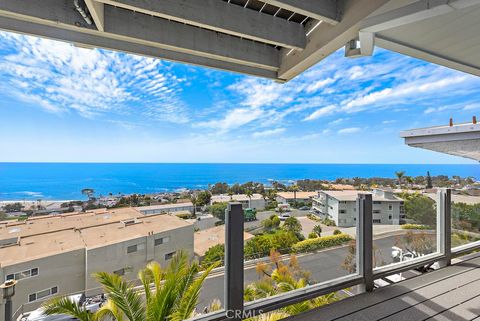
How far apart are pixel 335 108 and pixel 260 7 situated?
26.6 metres

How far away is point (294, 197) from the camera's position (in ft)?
10.5

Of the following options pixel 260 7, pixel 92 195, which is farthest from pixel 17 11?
pixel 92 195

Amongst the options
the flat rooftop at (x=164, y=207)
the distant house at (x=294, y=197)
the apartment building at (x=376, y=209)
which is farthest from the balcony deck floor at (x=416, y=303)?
the distant house at (x=294, y=197)

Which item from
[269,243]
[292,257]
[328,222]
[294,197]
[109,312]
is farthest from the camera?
[294,197]

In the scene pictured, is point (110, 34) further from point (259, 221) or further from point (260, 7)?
point (259, 221)

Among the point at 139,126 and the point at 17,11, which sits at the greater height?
the point at 139,126

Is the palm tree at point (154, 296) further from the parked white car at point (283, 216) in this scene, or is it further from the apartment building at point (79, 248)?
the parked white car at point (283, 216)

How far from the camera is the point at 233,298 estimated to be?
1313 millimetres

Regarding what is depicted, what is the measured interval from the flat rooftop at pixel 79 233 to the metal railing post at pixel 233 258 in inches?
23.4

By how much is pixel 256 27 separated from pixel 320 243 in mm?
1885

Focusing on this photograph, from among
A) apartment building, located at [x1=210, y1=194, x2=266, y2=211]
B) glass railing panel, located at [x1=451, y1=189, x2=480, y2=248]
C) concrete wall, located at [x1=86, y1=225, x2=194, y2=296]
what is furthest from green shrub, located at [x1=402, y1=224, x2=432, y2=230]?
concrete wall, located at [x1=86, y1=225, x2=194, y2=296]

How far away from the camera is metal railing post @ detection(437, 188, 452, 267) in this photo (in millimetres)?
2211

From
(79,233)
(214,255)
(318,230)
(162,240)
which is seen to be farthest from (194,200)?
(318,230)

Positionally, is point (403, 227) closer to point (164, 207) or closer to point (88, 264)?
point (164, 207)
